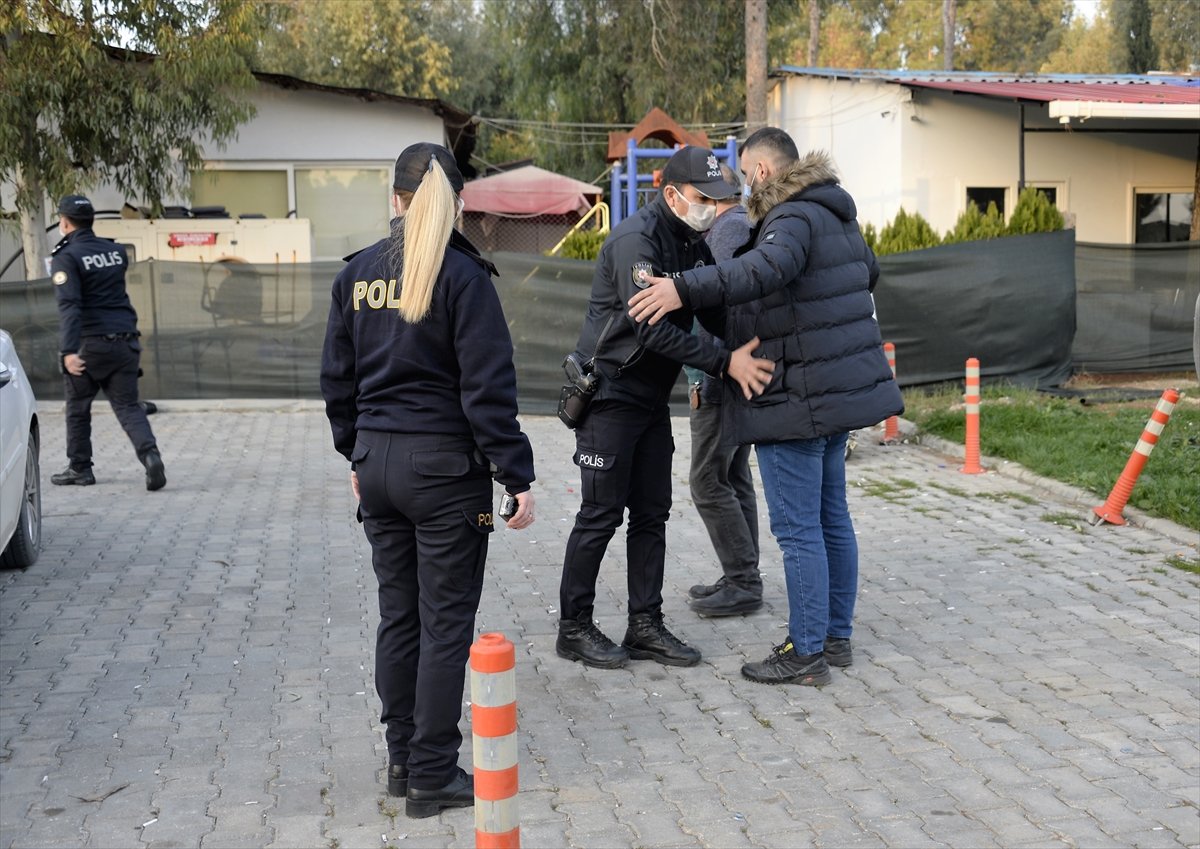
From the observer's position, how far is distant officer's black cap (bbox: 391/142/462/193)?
3.92 metres

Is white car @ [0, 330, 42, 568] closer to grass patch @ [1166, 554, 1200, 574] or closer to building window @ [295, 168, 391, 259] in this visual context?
grass patch @ [1166, 554, 1200, 574]

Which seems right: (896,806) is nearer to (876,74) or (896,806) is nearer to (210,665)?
(210,665)

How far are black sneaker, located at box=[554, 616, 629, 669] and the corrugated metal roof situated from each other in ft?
40.8

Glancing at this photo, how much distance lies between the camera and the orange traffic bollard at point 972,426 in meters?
10.1

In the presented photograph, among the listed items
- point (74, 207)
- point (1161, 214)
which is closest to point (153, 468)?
point (74, 207)

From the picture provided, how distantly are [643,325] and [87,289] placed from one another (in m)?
5.66

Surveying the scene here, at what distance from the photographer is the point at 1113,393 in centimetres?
1359

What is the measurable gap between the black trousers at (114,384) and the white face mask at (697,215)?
5587mm

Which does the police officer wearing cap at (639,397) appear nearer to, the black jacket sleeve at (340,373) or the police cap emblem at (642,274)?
the police cap emblem at (642,274)

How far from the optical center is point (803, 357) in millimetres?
5086

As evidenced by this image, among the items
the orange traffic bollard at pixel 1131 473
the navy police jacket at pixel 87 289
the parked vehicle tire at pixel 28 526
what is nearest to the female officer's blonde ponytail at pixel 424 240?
the parked vehicle tire at pixel 28 526

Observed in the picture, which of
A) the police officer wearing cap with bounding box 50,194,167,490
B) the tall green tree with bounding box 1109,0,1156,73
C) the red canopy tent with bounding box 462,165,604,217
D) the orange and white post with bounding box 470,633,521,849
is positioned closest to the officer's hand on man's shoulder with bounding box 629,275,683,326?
the orange and white post with bounding box 470,633,521,849

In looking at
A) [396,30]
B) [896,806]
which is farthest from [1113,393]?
[396,30]

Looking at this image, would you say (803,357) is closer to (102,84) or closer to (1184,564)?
(1184,564)
